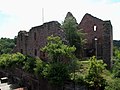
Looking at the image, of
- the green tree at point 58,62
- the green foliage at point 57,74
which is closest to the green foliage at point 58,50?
the green tree at point 58,62

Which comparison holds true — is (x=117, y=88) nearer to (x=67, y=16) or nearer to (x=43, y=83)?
(x=43, y=83)

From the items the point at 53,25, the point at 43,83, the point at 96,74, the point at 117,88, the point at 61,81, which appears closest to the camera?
the point at 117,88

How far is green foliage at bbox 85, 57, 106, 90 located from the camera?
78.8ft

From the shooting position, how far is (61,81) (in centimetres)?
2673

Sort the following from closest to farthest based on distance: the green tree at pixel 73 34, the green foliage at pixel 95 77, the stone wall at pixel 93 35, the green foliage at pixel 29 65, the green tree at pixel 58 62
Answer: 1. the green foliage at pixel 95 77
2. the green tree at pixel 58 62
3. the green foliage at pixel 29 65
4. the green tree at pixel 73 34
5. the stone wall at pixel 93 35

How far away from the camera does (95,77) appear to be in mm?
24188

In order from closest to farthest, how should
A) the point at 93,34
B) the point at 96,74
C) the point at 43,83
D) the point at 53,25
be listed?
the point at 96,74
the point at 43,83
the point at 53,25
the point at 93,34

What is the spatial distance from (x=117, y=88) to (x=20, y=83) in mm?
17661

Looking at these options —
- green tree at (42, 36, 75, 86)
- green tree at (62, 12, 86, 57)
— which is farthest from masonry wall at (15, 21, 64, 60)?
green tree at (42, 36, 75, 86)

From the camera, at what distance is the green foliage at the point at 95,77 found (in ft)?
78.8

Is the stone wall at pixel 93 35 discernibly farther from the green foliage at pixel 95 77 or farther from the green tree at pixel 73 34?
the green foliage at pixel 95 77

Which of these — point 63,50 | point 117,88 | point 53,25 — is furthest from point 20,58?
point 117,88

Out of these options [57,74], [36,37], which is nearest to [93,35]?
[36,37]

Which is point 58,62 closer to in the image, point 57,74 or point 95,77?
point 57,74
